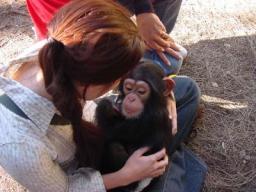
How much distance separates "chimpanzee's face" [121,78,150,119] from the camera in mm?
1390

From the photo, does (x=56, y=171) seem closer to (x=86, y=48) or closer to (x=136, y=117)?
(x=136, y=117)

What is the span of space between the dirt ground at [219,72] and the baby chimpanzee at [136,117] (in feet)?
1.45

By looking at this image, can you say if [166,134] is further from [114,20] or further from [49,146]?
[114,20]

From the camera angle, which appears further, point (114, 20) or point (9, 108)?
point (9, 108)

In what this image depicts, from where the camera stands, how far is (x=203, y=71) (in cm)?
231

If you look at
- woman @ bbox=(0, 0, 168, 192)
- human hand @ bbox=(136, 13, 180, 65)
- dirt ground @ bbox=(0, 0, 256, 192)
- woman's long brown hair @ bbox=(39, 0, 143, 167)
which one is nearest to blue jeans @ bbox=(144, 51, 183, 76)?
human hand @ bbox=(136, 13, 180, 65)

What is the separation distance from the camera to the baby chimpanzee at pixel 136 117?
1.41 metres

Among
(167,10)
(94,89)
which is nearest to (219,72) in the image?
(167,10)

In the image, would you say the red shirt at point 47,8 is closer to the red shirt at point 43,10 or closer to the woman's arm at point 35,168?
the red shirt at point 43,10

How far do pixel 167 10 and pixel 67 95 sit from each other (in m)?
0.94

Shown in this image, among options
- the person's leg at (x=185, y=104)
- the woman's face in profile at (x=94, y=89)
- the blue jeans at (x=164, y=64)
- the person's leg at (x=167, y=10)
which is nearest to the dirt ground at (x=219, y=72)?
the person's leg at (x=185, y=104)

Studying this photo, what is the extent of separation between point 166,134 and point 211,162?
17.9 inches

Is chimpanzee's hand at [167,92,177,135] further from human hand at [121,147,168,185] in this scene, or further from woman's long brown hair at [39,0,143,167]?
woman's long brown hair at [39,0,143,167]

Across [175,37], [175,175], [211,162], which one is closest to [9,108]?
[175,175]
